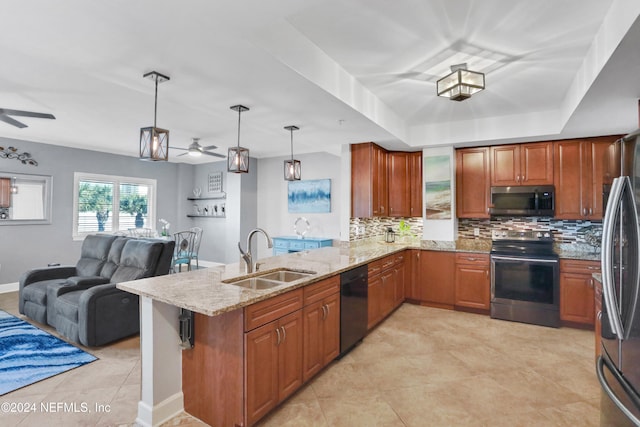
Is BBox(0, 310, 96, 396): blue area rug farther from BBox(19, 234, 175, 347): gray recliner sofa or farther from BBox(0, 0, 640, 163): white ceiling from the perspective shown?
BBox(0, 0, 640, 163): white ceiling

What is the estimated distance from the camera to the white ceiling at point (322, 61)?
1840 mm

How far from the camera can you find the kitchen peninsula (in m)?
1.92

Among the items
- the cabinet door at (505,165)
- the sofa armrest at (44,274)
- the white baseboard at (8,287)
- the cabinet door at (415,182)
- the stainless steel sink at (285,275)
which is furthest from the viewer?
the white baseboard at (8,287)

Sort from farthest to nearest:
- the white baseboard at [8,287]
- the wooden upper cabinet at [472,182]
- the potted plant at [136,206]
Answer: the potted plant at [136,206] → the white baseboard at [8,287] → the wooden upper cabinet at [472,182]

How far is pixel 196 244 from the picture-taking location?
657 centimetres

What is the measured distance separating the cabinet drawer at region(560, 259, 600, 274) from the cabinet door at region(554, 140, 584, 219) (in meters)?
0.64

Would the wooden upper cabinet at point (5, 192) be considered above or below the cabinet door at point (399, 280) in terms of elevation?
above

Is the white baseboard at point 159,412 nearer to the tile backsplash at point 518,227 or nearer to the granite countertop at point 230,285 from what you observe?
the granite countertop at point 230,285

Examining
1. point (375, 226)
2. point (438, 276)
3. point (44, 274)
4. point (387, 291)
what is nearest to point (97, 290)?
point (44, 274)

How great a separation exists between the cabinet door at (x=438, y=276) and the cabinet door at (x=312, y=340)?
2482 mm

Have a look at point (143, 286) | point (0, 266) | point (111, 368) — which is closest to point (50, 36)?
point (143, 286)

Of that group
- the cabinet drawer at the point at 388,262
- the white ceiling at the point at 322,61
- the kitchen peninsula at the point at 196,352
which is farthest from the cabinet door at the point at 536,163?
the kitchen peninsula at the point at 196,352

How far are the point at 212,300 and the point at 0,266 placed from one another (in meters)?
5.39

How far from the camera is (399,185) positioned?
5.07 m
